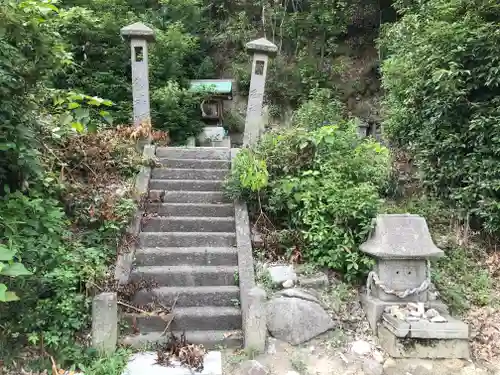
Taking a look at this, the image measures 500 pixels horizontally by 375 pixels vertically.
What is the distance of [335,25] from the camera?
44.8 ft

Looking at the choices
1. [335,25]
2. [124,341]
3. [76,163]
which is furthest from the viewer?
[335,25]

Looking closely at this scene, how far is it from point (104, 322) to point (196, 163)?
3.35m

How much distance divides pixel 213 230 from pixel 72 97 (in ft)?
8.26

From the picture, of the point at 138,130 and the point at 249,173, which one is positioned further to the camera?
the point at 138,130

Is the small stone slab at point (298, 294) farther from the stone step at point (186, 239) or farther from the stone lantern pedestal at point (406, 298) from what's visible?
→ the stone step at point (186, 239)

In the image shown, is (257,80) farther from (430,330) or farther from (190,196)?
(430,330)

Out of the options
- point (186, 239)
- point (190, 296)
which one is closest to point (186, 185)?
point (186, 239)

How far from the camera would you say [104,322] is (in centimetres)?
368

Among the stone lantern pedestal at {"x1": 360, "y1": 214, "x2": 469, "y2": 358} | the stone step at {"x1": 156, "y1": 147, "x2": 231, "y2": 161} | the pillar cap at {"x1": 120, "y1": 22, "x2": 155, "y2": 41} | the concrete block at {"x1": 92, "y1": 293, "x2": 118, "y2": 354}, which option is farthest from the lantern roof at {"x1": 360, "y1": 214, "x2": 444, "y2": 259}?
the pillar cap at {"x1": 120, "y1": 22, "x2": 155, "y2": 41}

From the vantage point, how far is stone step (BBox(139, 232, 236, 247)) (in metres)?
5.02

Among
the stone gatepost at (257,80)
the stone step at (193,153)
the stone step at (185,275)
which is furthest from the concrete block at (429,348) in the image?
the stone gatepost at (257,80)

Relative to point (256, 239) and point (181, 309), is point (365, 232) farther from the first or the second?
point (181, 309)

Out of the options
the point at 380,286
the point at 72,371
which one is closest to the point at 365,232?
the point at 380,286

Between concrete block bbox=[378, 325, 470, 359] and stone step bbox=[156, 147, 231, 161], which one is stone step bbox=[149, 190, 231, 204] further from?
concrete block bbox=[378, 325, 470, 359]
